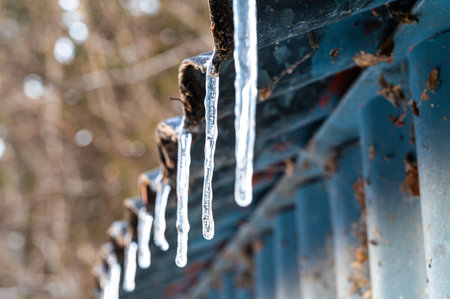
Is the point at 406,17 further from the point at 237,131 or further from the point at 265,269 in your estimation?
the point at 265,269

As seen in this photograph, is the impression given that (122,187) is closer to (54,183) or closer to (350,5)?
(54,183)

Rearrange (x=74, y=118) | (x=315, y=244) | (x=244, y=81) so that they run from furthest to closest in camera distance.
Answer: (x=74, y=118)
(x=315, y=244)
(x=244, y=81)

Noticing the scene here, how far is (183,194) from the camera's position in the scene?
4.36ft

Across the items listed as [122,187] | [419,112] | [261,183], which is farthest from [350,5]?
[122,187]

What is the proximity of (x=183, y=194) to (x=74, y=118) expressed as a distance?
6.94m

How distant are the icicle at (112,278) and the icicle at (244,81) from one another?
174cm

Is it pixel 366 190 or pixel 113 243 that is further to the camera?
pixel 113 243

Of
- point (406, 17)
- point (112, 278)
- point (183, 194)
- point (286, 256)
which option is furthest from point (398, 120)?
point (112, 278)

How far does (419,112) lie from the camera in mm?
1340

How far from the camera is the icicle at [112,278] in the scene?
97.2 inches

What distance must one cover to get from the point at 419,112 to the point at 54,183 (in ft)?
24.1

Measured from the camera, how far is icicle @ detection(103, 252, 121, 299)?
247 centimetres

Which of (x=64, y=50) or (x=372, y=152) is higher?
(x=64, y=50)

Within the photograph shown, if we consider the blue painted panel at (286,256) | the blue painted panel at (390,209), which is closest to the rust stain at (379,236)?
the blue painted panel at (390,209)
